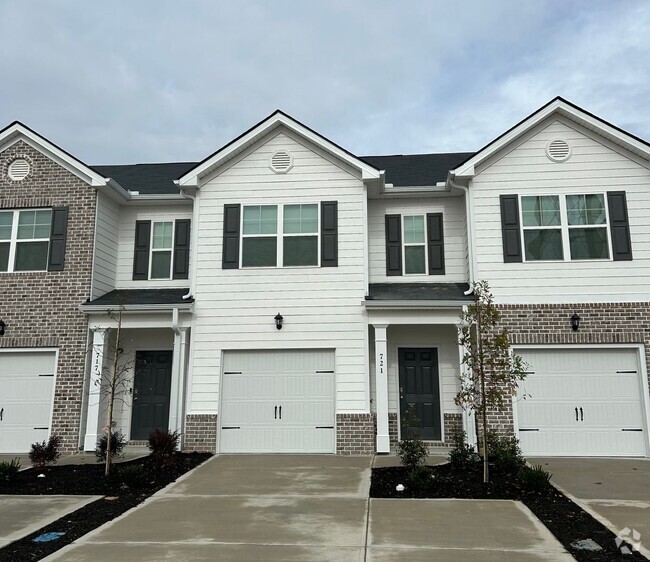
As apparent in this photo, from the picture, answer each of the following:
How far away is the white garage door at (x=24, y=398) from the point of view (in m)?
12.2

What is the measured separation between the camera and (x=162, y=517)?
6.80 metres

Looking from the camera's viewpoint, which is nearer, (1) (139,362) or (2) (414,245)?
(1) (139,362)

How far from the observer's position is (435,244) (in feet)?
43.4

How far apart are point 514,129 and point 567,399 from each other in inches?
228

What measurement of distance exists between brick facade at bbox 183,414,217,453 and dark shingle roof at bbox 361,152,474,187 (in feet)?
22.7

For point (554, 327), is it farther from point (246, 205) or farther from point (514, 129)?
point (246, 205)

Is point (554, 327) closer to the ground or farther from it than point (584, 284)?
closer to the ground

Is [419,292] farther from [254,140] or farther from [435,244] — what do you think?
[254,140]

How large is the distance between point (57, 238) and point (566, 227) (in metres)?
11.2

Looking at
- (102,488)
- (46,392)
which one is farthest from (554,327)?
(46,392)

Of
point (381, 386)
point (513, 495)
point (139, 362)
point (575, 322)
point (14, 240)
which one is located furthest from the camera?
point (139, 362)

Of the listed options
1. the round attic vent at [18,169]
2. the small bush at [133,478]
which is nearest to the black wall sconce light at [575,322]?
the small bush at [133,478]

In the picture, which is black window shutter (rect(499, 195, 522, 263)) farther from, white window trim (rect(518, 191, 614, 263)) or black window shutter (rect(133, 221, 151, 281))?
black window shutter (rect(133, 221, 151, 281))

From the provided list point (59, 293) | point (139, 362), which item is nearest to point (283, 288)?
point (139, 362)
